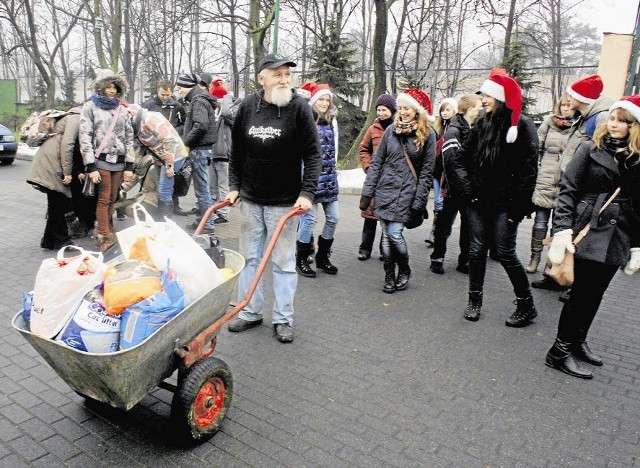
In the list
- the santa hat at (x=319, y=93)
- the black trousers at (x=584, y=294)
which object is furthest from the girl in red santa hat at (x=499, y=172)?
the santa hat at (x=319, y=93)

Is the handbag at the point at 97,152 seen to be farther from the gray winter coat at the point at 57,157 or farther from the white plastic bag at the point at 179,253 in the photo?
the white plastic bag at the point at 179,253

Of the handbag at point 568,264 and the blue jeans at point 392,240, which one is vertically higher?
the handbag at point 568,264

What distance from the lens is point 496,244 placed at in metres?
4.68

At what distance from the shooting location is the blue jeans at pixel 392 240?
5.52 m

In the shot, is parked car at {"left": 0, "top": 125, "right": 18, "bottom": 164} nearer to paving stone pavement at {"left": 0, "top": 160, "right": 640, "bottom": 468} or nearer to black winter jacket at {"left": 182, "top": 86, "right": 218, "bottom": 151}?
black winter jacket at {"left": 182, "top": 86, "right": 218, "bottom": 151}

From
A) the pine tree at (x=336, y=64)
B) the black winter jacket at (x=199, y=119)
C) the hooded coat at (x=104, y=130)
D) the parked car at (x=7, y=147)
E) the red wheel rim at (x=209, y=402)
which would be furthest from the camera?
the pine tree at (x=336, y=64)

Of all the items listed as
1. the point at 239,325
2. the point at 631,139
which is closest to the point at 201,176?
the point at 239,325

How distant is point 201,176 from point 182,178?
0.65m

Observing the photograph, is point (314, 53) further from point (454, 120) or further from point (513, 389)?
point (513, 389)

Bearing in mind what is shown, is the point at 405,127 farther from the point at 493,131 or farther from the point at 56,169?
the point at 56,169

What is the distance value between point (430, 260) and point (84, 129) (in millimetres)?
4204

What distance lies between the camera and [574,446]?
10.5ft

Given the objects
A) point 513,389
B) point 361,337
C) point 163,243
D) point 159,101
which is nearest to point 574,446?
point 513,389

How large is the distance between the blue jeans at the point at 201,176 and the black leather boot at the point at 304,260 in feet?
6.62
